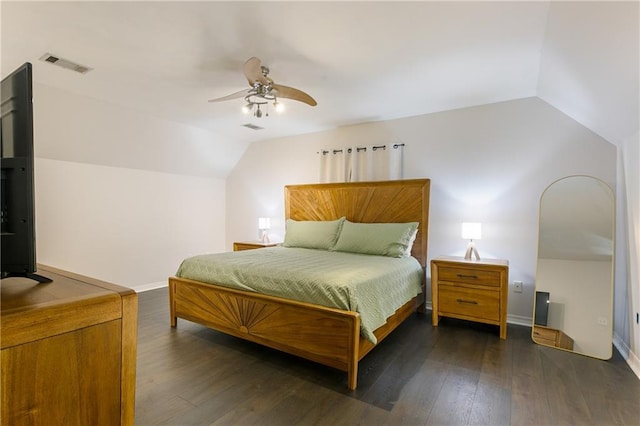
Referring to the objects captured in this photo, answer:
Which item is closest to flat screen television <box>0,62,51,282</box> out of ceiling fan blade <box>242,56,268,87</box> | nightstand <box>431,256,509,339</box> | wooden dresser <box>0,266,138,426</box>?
wooden dresser <box>0,266,138,426</box>

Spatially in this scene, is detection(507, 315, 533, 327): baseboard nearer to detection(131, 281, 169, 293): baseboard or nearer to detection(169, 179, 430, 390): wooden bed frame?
detection(169, 179, 430, 390): wooden bed frame

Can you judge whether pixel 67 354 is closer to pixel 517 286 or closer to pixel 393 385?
pixel 393 385

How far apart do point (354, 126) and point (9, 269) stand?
4241 millimetres

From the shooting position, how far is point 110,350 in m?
0.76

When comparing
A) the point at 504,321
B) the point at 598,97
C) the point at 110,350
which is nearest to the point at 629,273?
the point at 504,321

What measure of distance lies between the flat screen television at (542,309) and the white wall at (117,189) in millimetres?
4964

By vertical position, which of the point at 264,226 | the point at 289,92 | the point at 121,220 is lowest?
the point at 264,226

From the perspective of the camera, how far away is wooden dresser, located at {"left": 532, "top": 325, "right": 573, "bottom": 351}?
2836mm

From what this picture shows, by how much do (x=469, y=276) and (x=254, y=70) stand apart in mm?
2839

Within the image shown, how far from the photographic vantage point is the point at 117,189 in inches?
174

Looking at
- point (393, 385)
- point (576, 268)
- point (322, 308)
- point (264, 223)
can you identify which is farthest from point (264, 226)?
point (576, 268)

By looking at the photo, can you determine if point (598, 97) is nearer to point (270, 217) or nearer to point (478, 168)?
point (478, 168)

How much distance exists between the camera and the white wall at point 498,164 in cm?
323

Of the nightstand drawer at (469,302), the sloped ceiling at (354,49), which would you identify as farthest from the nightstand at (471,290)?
the sloped ceiling at (354,49)
